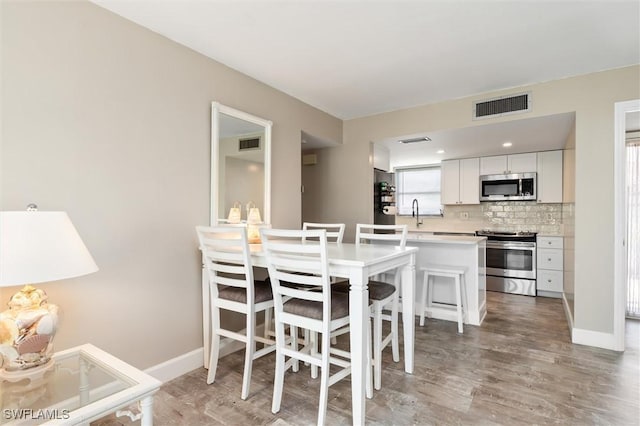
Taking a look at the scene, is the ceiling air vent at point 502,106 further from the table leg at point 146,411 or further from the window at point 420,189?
the table leg at point 146,411

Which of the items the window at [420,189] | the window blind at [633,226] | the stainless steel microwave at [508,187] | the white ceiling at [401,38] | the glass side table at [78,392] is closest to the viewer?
the glass side table at [78,392]

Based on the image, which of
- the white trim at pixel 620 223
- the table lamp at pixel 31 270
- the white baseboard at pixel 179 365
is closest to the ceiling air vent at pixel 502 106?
the white trim at pixel 620 223

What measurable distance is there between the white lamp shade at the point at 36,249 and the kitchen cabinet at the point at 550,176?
5.64 m

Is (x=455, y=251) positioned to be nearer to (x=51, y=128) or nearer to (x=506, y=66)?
(x=506, y=66)

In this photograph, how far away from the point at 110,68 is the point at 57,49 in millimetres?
264

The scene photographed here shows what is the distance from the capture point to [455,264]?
358 centimetres

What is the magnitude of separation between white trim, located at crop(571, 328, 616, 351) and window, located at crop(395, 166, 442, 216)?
133 inches

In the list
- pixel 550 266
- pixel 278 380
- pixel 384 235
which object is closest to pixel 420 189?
pixel 550 266

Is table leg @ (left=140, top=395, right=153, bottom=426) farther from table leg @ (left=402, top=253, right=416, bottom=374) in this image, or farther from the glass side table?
table leg @ (left=402, top=253, right=416, bottom=374)

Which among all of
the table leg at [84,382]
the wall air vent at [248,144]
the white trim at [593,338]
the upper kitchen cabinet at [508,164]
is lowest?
the white trim at [593,338]

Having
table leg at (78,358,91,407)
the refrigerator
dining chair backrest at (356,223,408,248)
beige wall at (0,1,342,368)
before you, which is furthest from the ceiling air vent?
table leg at (78,358,91,407)

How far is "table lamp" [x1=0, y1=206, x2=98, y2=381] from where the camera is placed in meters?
1.17

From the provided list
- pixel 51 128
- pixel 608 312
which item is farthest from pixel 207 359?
pixel 608 312

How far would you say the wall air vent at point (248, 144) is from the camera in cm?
284
